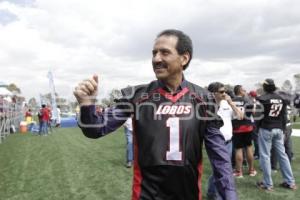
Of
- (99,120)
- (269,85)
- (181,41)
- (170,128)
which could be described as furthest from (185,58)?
(269,85)

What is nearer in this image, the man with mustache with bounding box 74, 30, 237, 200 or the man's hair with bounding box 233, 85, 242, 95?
the man with mustache with bounding box 74, 30, 237, 200

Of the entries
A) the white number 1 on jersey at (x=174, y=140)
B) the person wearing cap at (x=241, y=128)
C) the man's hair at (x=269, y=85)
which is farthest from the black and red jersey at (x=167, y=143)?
the person wearing cap at (x=241, y=128)

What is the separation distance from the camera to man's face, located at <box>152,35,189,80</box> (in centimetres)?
245

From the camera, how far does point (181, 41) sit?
254 centimetres

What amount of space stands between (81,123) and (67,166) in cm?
865

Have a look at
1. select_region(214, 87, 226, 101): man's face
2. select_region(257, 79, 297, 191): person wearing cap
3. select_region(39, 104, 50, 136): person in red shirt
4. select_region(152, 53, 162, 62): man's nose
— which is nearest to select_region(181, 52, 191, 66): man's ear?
select_region(152, 53, 162, 62): man's nose

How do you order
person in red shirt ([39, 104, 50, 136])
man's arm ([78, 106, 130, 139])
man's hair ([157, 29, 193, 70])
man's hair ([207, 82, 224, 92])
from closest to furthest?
man's arm ([78, 106, 130, 139]) < man's hair ([157, 29, 193, 70]) < man's hair ([207, 82, 224, 92]) < person in red shirt ([39, 104, 50, 136])

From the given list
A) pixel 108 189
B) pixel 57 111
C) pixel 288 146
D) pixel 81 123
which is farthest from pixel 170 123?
pixel 57 111

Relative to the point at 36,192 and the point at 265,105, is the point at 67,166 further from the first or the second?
the point at 265,105

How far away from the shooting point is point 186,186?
243 centimetres

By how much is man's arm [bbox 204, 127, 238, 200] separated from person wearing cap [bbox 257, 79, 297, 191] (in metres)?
5.19

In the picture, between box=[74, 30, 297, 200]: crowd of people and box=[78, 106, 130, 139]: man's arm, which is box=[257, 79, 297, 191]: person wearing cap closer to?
box=[74, 30, 297, 200]: crowd of people

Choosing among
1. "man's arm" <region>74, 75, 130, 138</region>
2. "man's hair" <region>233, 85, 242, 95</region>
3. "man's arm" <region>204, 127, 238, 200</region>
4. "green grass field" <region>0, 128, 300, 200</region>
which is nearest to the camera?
"man's arm" <region>74, 75, 130, 138</region>

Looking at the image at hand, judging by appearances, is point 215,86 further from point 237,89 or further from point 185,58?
point 185,58
